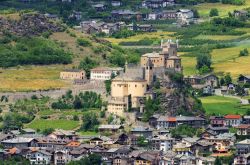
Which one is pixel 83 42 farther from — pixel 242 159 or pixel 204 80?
pixel 242 159

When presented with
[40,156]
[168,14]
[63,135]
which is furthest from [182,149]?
[168,14]

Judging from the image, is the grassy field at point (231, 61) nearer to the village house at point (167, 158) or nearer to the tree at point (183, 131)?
the tree at point (183, 131)

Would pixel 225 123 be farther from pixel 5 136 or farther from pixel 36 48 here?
pixel 36 48

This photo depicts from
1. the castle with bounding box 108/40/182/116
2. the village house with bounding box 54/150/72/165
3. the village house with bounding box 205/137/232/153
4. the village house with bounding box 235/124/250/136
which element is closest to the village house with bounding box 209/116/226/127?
the village house with bounding box 235/124/250/136

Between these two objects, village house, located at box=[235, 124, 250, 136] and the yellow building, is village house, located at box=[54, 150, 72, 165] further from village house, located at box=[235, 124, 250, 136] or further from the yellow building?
village house, located at box=[235, 124, 250, 136]

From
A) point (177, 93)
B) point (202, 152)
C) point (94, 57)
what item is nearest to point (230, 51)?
point (94, 57)
